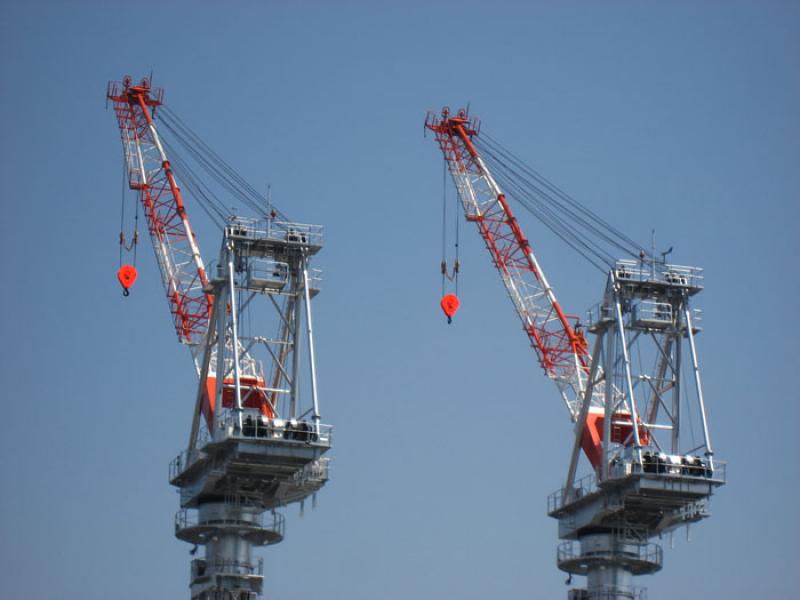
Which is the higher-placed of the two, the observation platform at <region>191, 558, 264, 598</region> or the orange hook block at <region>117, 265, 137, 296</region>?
the orange hook block at <region>117, 265, 137, 296</region>

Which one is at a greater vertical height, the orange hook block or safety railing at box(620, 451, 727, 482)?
the orange hook block

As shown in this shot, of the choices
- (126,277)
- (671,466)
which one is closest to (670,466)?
(671,466)

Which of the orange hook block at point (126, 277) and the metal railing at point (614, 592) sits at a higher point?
the orange hook block at point (126, 277)

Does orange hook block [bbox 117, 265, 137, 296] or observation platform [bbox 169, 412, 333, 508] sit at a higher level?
orange hook block [bbox 117, 265, 137, 296]

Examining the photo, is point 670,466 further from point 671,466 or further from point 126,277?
point 126,277

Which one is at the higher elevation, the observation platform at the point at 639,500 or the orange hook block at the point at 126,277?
the orange hook block at the point at 126,277

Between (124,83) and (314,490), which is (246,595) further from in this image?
(124,83)

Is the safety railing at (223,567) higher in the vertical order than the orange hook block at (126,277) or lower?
lower

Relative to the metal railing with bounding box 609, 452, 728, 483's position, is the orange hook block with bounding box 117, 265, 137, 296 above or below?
above

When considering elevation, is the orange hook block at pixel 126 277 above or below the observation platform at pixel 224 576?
above

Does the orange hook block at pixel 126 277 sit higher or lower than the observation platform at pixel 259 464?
higher

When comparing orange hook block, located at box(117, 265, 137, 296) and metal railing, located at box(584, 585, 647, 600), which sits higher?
orange hook block, located at box(117, 265, 137, 296)

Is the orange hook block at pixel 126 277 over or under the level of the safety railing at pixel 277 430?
over

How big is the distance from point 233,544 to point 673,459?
31253 mm
